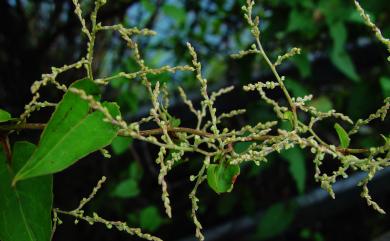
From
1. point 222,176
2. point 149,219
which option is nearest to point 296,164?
point 149,219

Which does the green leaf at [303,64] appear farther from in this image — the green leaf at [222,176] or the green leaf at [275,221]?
the green leaf at [222,176]

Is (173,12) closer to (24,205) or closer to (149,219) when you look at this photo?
(149,219)

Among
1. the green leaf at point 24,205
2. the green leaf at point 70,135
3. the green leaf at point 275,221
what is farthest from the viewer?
the green leaf at point 275,221

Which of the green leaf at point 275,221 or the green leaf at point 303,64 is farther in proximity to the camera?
the green leaf at point 275,221

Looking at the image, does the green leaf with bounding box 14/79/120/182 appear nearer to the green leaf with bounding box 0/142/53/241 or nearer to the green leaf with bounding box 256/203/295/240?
the green leaf with bounding box 0/142/53/241

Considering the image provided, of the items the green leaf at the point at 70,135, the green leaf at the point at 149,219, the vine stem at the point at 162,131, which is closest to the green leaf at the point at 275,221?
the green leaf at the point at 149,219

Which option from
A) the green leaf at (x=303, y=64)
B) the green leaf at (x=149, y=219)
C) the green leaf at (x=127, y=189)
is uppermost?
the green leaf at (x=303, y=64)
